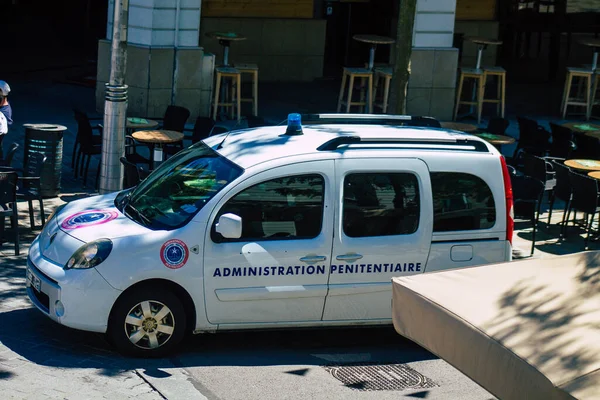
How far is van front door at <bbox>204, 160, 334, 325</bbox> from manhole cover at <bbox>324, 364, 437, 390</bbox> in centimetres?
53

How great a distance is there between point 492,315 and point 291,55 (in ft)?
57.9

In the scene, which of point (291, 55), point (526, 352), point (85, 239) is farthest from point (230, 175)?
point (291, 55)

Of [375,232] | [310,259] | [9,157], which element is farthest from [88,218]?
[9,157]

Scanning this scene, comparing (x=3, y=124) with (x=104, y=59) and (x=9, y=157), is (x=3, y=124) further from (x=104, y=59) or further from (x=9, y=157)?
(x=104, y=59)

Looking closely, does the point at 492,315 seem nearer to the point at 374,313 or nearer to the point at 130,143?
the point at 374,313

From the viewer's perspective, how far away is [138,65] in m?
17.0

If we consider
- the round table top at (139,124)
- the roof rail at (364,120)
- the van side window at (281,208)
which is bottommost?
the van side window at (281,208)

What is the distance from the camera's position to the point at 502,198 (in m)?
8.66

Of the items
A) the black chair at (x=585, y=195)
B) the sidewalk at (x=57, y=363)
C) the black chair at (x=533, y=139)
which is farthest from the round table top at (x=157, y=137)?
the black chair at (x=533, y=139)

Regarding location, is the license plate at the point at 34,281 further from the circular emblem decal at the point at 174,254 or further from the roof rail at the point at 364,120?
the roof rail at the point at 364,120

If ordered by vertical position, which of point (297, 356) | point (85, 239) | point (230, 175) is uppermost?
point (230, 175)

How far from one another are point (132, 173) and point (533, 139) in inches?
279

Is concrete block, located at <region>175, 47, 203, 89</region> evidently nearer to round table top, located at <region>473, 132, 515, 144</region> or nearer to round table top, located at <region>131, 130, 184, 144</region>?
round table top, located at <region>131, 130, 184, 144</region>

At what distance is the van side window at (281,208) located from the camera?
800 cm
